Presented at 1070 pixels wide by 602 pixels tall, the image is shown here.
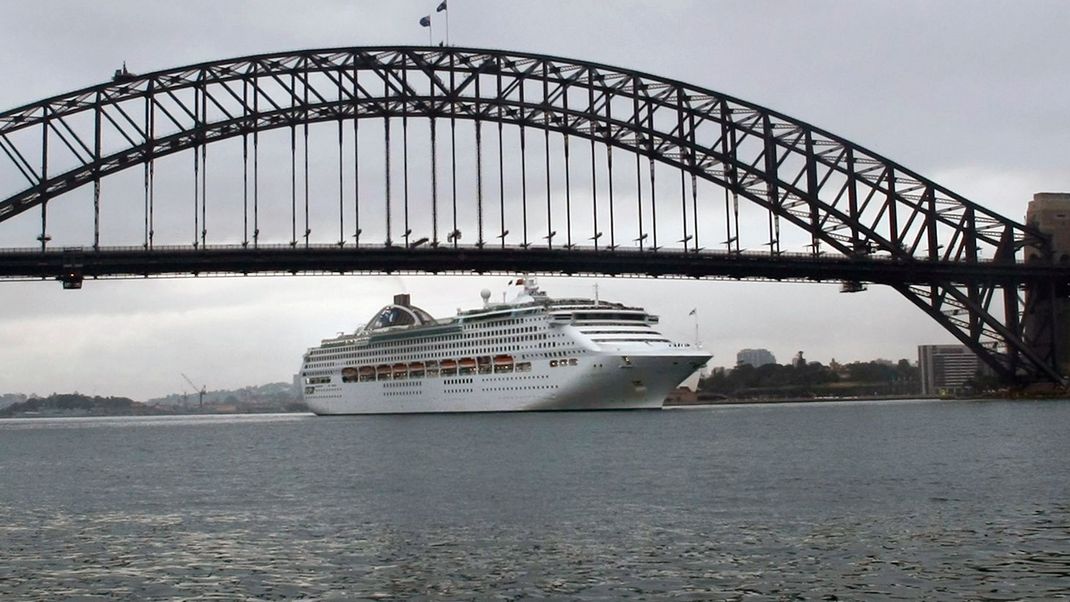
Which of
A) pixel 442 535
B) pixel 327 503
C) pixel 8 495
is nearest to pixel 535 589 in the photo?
pixel 442 535

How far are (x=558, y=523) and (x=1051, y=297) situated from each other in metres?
68.8

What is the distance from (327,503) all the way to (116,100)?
45.8 m

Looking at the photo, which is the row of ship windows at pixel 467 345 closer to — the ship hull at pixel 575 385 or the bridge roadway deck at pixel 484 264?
the ship hull at pixel 575 385

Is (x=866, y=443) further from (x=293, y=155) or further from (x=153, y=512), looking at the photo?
(x=293, y=155)

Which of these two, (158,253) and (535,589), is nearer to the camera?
(535,589)

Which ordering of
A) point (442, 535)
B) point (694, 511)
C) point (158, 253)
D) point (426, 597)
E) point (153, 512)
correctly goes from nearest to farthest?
point (426, 597) < point (442, 535) < point (694, 511) < point (153, 512) < point (158, 253)

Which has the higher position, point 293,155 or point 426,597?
point 293,155

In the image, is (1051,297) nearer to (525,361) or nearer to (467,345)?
(525,361)

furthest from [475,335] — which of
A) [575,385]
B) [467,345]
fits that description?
[575,385]

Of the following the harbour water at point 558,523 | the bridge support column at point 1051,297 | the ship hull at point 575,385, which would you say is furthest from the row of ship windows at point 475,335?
the harbour water at point 558,523

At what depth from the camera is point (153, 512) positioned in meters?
29.4

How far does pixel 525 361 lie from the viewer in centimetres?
8750

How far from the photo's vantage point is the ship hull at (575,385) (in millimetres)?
82312

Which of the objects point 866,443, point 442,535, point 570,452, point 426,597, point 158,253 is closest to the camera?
point 426,597
